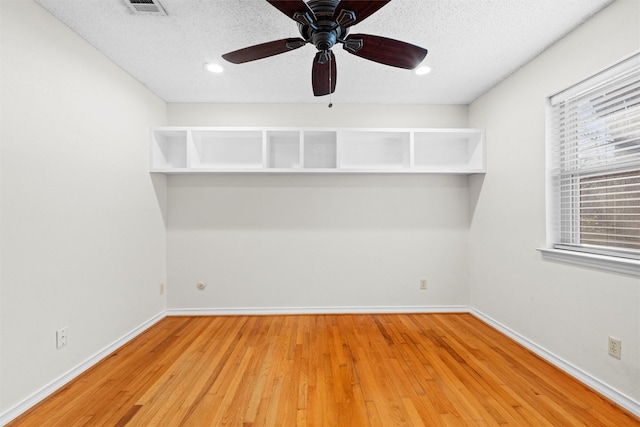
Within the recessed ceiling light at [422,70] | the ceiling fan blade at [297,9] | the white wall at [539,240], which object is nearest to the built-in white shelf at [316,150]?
the white wall at [539,240]

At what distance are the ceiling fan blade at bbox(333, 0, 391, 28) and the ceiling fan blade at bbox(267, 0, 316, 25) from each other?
0.43 ft

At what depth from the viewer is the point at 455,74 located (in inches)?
103

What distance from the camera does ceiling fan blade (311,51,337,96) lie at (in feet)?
5.65

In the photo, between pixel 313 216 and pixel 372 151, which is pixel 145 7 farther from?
pixel 372 151

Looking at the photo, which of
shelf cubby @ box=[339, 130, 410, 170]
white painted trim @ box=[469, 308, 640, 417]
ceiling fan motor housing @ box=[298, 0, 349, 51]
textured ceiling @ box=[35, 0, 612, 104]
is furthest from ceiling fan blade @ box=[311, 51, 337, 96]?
white painted trim @ box=[469, 308, 640, 417]

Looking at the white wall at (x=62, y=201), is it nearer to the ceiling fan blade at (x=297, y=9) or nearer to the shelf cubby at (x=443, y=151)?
the ceiling fan blade at (x=297, y=9)

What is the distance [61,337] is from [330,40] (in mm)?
Result: 2618

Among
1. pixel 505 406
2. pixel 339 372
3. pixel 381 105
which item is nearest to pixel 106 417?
pixel 339 372

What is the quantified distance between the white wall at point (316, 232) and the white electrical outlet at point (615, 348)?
157 cm

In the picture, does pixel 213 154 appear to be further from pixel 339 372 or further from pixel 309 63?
pixel 339 372

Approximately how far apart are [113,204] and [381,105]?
9.64ft

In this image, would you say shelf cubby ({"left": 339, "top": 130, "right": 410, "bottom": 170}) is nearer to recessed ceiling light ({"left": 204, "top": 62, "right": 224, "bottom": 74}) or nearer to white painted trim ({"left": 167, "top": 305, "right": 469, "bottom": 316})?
recessed ceiling light ({"left": 204, "top": 62, "right": 224, "bottom": 74})

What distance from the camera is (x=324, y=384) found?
1922mm

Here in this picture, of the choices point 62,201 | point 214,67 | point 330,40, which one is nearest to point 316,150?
point 214,67
